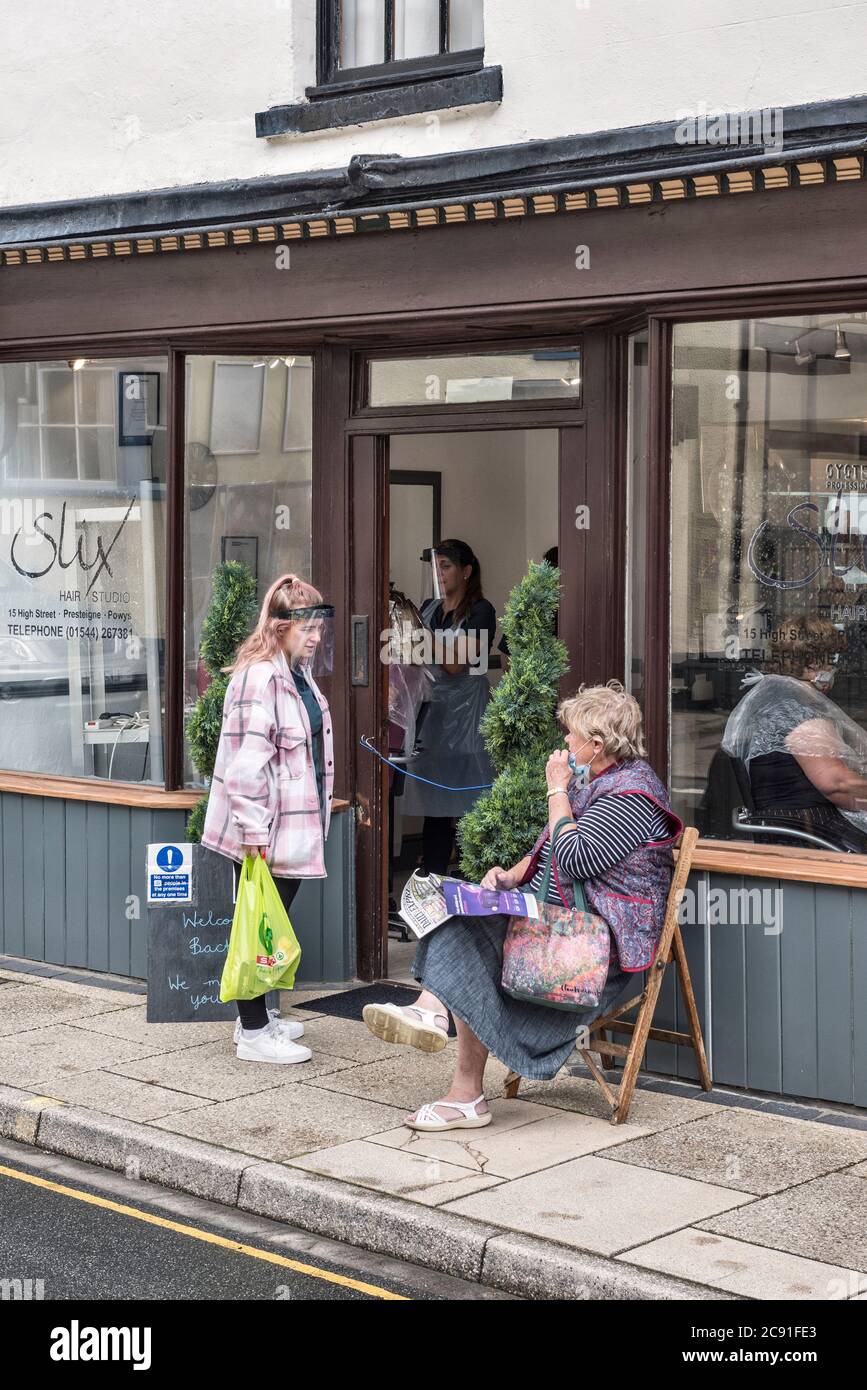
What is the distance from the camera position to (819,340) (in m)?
6.53

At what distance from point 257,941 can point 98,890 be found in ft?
6.71

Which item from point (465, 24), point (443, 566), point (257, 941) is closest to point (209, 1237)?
point (257, 941)

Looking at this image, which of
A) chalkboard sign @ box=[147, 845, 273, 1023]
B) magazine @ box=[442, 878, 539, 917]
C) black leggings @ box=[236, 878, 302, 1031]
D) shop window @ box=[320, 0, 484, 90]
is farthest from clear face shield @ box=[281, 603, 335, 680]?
shop window @ box=[320, 0, 484, 90]

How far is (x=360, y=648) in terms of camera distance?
8180 millimetres

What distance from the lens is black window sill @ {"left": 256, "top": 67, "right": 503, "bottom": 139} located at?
7.29 metres

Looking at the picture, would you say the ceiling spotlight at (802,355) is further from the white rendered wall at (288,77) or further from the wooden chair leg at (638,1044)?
the wooden chair leg at (638,1044)

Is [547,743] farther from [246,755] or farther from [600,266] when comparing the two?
[600,266]

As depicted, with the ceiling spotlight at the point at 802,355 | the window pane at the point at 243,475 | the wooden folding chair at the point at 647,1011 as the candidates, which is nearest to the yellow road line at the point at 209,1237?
the wooden folding chair at the point at 647,1011

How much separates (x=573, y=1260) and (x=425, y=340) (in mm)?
4441

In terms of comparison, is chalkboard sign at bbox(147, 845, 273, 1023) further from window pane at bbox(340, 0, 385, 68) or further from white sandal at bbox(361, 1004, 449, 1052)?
window pane at bbox(340, 0, 385, 68)

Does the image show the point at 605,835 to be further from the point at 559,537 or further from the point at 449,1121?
the point at 559,537

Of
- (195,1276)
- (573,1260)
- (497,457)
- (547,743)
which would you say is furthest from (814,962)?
(497,457)

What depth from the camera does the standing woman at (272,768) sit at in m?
6.89

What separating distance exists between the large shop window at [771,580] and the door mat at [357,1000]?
183 cm
